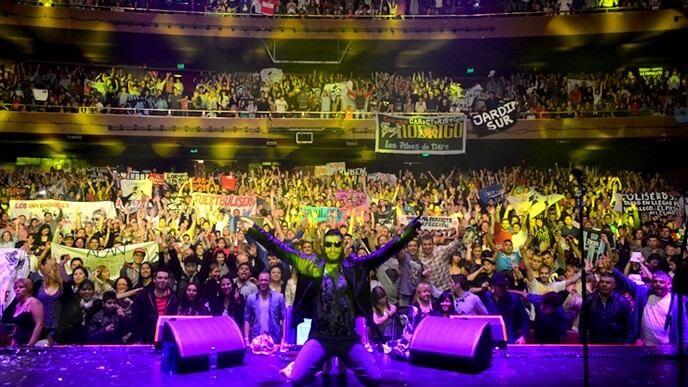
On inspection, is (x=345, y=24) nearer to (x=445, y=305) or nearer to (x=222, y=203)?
(x=222, y=203)

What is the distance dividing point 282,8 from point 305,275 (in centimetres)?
1470

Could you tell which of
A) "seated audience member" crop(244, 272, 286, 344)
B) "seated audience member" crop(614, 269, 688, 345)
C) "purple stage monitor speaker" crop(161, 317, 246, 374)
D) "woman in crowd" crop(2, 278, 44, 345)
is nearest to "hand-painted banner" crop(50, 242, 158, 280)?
"woman in crowd" crop(2, 278, 44, 345)

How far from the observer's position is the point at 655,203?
12320 millimetres

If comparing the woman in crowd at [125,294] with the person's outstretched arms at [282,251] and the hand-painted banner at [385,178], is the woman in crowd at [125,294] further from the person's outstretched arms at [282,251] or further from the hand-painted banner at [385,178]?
the hand-painted banner at [385,178]

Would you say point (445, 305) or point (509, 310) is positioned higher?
point (445, 305)

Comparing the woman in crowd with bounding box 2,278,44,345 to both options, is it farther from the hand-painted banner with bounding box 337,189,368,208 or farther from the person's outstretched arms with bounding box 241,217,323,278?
the hand-painted banner with bounding box 337,189,368,208

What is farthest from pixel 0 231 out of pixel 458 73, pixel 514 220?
pixel 458 73

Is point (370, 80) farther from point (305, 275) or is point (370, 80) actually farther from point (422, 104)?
point (305, 275)

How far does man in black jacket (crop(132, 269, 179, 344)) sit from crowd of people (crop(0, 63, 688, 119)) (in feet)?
31.0

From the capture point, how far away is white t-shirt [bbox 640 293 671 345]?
291 inches

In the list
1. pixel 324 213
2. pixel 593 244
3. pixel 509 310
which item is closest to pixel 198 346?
pixel 509 310

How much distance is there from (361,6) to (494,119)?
19.4 ft

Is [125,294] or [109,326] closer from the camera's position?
[109,326]

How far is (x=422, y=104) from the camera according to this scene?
1683 centimetres
